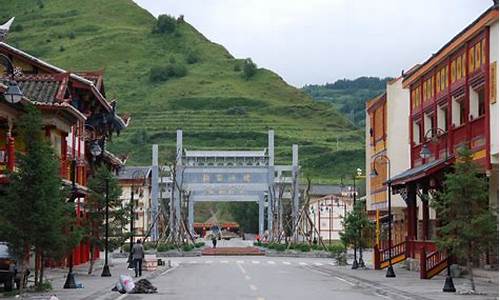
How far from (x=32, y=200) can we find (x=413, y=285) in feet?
48.4

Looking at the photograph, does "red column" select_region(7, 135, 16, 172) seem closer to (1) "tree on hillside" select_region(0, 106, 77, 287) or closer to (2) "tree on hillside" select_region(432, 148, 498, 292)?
(1) "tree on hillside" select_region(0, 106, 77, 287)

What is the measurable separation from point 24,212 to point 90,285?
832 cm

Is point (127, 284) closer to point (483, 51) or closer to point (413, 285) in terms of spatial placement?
point (413, 285)

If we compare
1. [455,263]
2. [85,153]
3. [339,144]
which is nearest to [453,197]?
[455,263]

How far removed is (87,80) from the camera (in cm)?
5484

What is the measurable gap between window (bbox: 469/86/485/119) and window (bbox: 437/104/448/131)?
518cm

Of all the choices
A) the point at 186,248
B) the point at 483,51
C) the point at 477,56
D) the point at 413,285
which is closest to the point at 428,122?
the point at 477,56

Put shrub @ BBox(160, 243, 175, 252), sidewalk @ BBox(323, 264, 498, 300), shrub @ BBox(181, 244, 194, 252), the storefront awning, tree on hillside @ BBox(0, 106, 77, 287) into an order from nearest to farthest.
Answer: tree on hillside @ BBox(0, 106, 77, 287) → sidewalk @ BBox(323, 264, 498, 300) → the storefront awning → shrub @ BBox(160, 243, 175, 252) → shrub @ BBox(181, 244, 194, 252)

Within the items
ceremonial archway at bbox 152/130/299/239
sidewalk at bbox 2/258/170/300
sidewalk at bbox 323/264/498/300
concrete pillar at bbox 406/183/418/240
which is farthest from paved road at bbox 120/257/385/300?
ceremonial archway at bbox 152/130/299/239

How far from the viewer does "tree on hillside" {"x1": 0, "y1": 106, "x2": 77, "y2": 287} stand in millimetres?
30672

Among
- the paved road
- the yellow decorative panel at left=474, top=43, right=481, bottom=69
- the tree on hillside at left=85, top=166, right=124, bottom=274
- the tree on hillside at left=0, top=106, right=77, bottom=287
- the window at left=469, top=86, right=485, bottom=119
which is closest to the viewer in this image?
the tree on hillside at left=0, top=106, right=77, bottom=287

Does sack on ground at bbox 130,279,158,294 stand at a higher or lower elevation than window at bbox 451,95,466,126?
lower

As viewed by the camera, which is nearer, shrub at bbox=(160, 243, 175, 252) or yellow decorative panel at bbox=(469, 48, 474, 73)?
yellow decorative panel at bbox=(469, 48, 474, 73)

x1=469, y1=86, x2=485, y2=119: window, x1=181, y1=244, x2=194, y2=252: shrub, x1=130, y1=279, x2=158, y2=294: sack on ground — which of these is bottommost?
x1=130, y1=279, x2=158, y2=294: sack on ground
